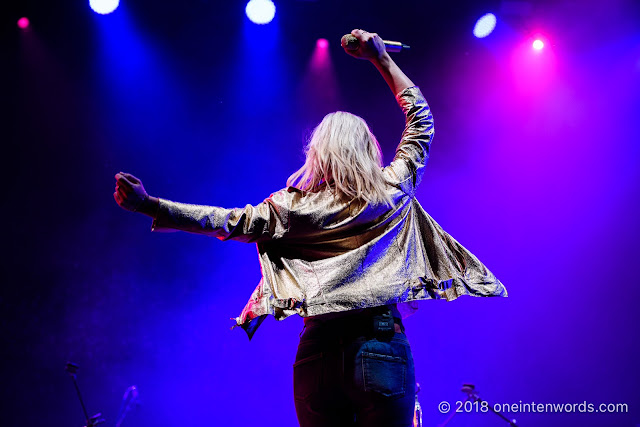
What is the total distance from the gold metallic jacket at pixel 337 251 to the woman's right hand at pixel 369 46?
1.37 ft

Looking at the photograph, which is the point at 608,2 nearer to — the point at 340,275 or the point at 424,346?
the point at 424,346

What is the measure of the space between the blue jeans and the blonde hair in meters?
0.38

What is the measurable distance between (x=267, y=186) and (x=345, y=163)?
3706 mm

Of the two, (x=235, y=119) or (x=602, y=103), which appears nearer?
(x=235, y=119)

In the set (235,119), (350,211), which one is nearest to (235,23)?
(235,119)

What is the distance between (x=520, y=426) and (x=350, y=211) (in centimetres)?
471

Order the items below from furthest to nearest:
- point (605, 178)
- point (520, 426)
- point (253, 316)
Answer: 1. point (605, 178)
2. point (520, 426)
3. point (253, 316)

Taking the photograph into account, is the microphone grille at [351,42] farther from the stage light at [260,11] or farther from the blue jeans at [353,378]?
the stage light at [260,11]

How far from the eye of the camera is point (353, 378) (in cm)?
126

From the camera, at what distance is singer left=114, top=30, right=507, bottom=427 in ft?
4.17

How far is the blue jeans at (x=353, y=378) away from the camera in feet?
4.08

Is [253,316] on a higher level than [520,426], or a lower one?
higher

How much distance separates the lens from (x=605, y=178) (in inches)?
215

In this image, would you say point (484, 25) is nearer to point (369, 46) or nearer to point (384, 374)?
point (369, 46)
